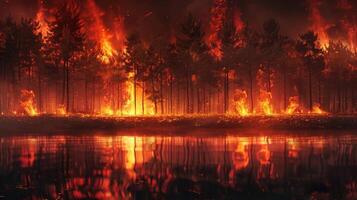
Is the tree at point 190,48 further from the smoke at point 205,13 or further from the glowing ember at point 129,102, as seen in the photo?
the smoke at point 205,13

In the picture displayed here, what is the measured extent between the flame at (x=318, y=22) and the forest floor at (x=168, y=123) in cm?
6688

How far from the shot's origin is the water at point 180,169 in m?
22.3

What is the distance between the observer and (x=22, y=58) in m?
Answer: 80.9

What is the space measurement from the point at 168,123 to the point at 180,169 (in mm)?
35383

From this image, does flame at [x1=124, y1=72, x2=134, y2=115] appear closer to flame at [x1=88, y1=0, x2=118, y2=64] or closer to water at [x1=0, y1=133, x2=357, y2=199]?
flame at [x1=88, y1=0, x2=118, y2=64]

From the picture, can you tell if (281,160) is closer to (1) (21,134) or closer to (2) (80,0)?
(1) (21,134)

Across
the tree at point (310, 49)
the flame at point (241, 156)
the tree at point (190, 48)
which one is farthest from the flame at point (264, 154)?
the tree at point (310, 49)

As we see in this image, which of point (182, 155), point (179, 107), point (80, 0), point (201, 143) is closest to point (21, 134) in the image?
point (201, 143)

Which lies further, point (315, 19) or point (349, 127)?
point (315, 19)

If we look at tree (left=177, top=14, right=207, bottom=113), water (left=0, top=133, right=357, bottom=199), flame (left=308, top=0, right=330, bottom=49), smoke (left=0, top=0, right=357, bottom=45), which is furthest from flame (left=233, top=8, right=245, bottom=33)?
water (left=0, top=133, right=357, bottom=199)

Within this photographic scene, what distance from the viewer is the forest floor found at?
6019 centimetres

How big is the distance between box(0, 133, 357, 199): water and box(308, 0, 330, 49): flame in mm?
88112

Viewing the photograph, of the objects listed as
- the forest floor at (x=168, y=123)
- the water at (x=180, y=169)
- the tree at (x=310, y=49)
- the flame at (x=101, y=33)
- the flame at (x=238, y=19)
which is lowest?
the water at (x=180, y=169)

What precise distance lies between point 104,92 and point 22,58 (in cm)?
3319
